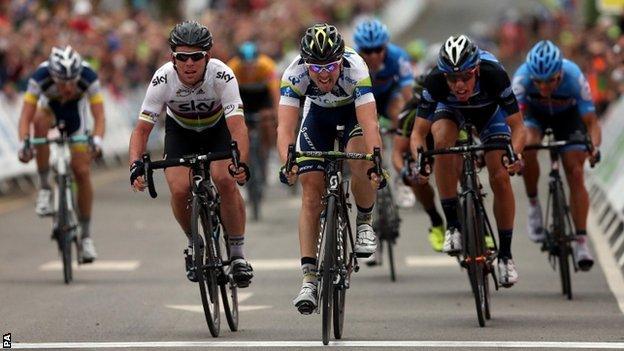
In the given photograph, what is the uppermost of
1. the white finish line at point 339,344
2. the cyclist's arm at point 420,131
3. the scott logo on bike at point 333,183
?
the cyclist's arm at point 420,131

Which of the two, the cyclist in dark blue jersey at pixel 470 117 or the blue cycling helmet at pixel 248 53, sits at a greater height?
the blue cycling helmet at pixel 248 53

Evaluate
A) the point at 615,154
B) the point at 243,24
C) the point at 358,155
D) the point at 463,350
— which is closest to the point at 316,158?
the point at 358,155

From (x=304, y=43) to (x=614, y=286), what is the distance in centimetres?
452

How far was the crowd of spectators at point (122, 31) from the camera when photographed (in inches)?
1035

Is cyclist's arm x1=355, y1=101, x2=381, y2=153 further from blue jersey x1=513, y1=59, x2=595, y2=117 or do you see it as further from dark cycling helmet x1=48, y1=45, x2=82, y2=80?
dark cycling helmet x1=48, y1=45, x2=82, y2=80

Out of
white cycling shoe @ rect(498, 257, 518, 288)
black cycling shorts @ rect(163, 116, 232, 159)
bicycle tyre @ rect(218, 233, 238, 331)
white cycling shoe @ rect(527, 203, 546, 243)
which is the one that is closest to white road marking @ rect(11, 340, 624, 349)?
bicycle tyre @ rect(218, 233, 238, 331)

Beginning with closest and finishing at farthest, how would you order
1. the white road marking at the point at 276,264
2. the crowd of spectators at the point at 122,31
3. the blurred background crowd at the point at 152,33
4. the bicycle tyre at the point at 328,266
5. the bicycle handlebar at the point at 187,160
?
the bicycle tyre at the point at 328,266 → the bicycle handlebar at the point at 187,160 → the white road marking at the point at 276,264 → the crowd of spectators at the point at 122,31 → the blurred background crowd at the point at 152,33

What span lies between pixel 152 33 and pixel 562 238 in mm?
24745

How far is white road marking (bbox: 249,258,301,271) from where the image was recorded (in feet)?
53.7

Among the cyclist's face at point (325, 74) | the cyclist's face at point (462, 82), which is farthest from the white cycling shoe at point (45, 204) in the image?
the cyclist's face at point (325, 74)

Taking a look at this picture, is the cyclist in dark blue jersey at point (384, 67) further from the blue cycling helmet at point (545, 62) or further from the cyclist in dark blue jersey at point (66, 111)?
the blue cycling helmet at point (545, 62)

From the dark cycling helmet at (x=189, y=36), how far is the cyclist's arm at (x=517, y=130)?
221 cm

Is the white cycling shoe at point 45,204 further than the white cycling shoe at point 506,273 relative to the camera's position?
Yes

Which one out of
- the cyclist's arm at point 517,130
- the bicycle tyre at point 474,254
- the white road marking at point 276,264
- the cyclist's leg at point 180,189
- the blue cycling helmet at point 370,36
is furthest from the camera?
the white road marking at point 276,264
